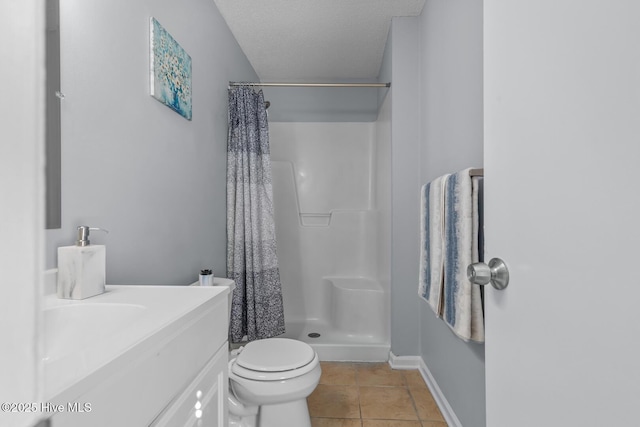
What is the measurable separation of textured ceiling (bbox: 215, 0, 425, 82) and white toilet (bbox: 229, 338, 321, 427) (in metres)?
1.99

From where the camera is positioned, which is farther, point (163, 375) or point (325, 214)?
point (325, 214)

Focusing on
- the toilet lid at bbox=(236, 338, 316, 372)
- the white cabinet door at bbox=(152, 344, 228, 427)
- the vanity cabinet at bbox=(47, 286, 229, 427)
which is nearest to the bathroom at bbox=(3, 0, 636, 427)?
the vanity cabinet at bbox=(47, 286, 229, 427)

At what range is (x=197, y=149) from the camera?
71.9 inches

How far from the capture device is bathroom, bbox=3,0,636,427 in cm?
101

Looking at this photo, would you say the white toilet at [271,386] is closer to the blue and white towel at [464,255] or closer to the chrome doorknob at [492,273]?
the blue and white towel at [464,255]

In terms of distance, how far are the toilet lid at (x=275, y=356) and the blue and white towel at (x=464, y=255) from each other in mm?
642

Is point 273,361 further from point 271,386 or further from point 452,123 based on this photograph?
point 452,123

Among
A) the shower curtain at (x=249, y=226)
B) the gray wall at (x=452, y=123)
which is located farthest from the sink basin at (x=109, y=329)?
the shower curtain at (x=249, y=226)

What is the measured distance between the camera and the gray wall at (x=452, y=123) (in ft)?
4.39

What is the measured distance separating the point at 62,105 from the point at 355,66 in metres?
2.50

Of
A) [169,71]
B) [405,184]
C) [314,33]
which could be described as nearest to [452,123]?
[405,184]

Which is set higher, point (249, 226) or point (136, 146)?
point (136, 146)

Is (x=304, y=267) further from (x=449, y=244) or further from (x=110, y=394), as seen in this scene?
(x=110, y=394)

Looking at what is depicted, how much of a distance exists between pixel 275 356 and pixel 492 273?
1.10 m
